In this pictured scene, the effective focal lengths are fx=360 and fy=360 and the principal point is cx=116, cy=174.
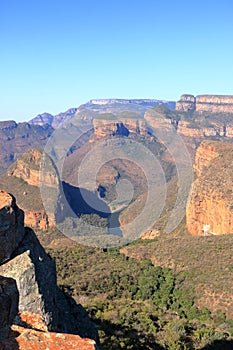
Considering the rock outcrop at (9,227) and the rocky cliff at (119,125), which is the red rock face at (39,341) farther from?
the rocky cliff at (119,125)

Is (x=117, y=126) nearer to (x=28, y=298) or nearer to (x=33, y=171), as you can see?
(x=33, y=171)

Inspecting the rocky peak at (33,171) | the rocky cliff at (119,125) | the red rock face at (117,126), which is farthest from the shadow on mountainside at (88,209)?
the rocky cliff at (119,125)

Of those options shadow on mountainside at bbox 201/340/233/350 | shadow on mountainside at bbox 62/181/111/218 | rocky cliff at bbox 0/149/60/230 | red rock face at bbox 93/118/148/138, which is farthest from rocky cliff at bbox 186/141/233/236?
red rock face at bbox 93/118/148/138

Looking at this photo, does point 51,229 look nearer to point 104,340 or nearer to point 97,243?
point 97,243

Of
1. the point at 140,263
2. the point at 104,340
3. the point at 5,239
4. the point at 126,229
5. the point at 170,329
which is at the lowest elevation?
the point at 126,229

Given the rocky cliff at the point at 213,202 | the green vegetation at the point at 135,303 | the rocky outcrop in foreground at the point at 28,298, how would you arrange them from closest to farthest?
the rocky outcrop in foreground at the point at 28,298 → the green vegetation at the point at 135,303 → the rocky cliff at the point at 213,202

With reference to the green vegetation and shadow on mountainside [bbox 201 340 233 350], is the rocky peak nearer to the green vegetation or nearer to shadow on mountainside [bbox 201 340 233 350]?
the green vegetation

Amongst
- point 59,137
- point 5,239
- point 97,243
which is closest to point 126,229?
point 97,243
